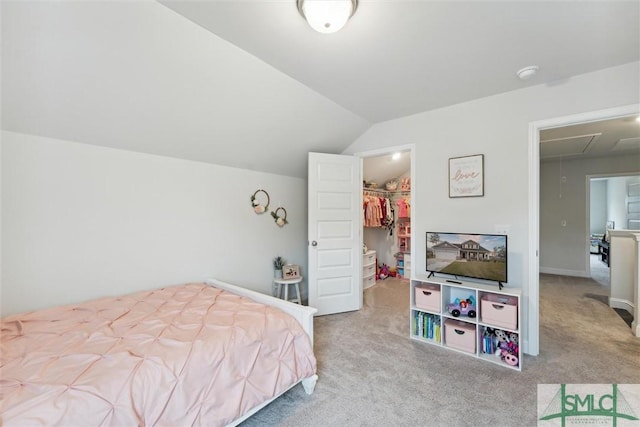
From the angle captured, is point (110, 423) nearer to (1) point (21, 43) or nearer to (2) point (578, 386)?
(1) point (21, 43)

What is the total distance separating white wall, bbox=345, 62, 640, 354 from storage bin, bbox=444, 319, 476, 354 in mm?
512

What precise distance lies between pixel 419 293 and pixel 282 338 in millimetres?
1556

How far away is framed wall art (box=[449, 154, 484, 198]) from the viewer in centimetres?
264

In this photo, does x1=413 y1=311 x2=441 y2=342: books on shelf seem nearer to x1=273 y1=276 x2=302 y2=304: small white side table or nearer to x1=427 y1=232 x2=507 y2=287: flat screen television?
x1=427 y1=232 x2=507 y2=287: flat screen television

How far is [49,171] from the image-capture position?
6.48 feet

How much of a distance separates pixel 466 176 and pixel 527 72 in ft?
3.19

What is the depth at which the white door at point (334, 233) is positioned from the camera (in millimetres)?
3291

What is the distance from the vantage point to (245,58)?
2012 mm

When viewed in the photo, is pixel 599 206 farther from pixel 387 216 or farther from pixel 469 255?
pixel 469 255

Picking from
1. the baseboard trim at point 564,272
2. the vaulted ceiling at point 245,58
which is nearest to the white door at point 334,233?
the vaulted ceiling at point 245,58

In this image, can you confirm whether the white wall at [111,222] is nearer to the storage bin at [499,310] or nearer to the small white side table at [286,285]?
the small white side table at [286,285]

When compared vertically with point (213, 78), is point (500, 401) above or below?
below

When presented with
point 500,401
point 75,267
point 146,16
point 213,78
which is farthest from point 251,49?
point 500,401

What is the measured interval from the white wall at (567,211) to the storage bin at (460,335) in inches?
178
